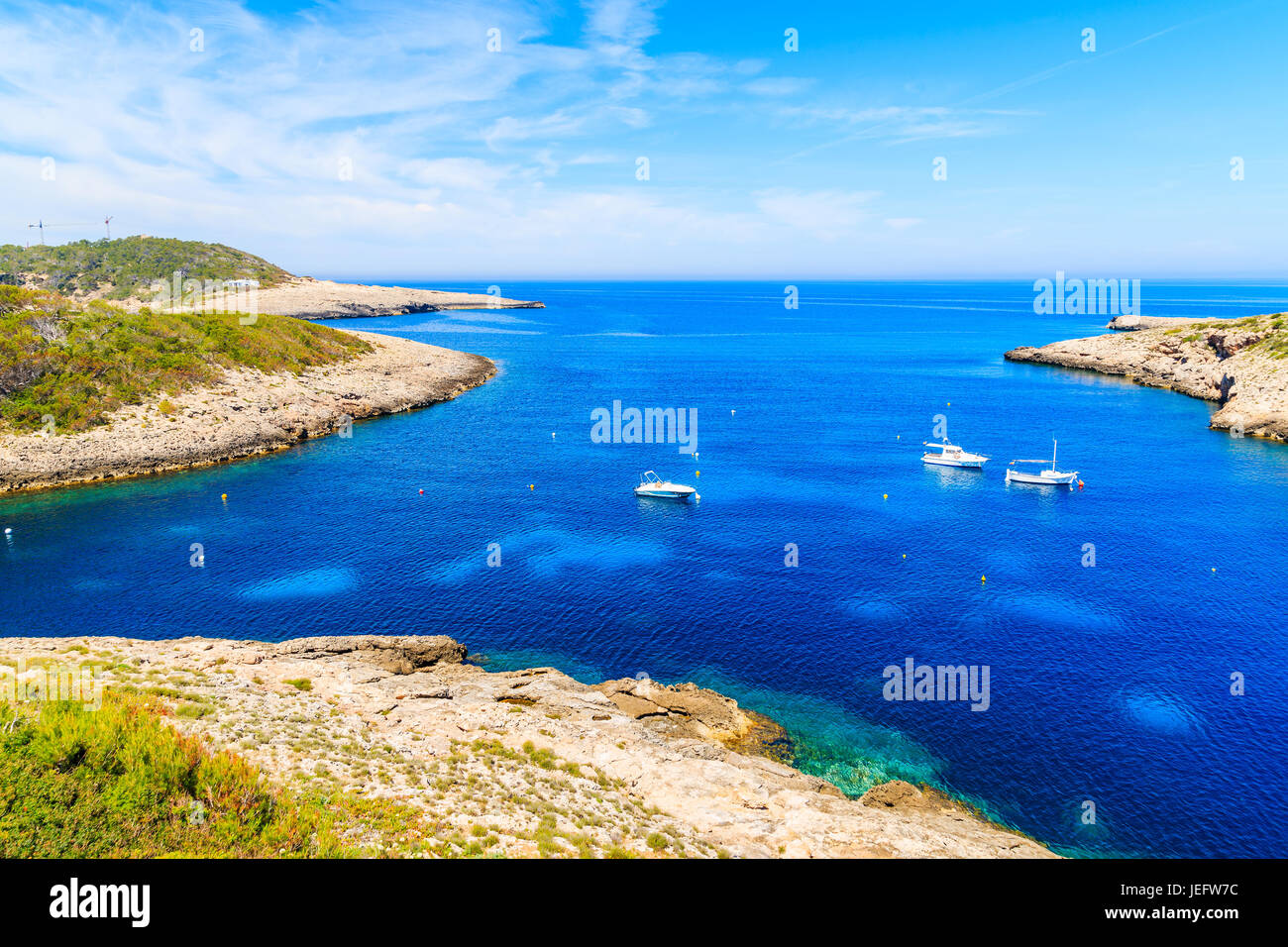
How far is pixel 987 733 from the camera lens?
41000 mm

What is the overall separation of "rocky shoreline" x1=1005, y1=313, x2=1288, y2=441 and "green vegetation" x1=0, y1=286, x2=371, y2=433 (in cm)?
17095

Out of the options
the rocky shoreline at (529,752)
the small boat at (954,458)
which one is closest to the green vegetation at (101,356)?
the rocky shoreline at (529,752)

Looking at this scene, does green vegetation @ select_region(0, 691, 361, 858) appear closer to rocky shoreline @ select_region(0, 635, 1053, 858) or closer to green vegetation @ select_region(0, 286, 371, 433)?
rocky shoreline @ select_region(0, 635, 1053, 858)

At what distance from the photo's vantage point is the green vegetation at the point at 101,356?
90.1m

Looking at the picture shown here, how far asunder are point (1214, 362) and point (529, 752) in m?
174

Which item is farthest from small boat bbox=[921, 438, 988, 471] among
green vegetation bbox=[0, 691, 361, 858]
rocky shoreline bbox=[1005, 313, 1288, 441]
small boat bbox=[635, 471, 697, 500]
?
green vegetation bbox=[0, 691, 361, 858]

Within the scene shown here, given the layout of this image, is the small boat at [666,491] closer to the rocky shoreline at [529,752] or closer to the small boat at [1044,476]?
the rocky shoreline at [529,752]

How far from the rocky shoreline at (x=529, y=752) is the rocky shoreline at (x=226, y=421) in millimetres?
55911

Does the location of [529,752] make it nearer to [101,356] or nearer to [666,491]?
[666,491]

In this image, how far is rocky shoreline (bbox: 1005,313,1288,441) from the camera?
113 meters
